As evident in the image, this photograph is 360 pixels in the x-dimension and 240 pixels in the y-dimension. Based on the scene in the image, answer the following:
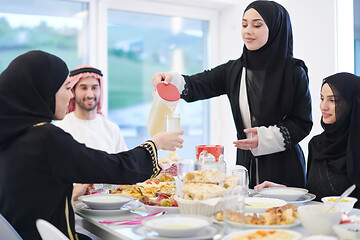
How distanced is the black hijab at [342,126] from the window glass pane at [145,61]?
279cm

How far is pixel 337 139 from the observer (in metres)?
2.27

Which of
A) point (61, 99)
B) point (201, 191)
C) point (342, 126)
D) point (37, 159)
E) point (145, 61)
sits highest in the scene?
point (145, 61)

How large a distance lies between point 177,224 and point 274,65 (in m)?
1.34

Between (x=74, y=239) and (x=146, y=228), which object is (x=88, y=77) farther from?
(x=146, y=228)

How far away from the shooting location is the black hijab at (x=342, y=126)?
86.3 inches

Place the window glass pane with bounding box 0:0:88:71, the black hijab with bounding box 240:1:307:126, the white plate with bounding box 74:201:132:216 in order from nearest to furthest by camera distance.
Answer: the white plate with bounding box 74:201:132:216 → the black hijab with bounding box 240:1:307:126 → the window glass pane with bounding box 0:0:88:71

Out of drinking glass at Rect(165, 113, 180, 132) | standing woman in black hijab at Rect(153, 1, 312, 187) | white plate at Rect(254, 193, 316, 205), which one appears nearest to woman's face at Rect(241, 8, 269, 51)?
standing woman in black hijab at Rect(153, 1, 312, 187)

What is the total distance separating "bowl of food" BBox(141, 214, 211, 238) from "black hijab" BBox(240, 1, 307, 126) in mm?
1141

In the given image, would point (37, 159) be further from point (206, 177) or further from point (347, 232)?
point (347, 232)

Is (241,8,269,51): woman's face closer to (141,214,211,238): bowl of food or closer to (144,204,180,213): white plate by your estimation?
(144,204,180,213): white plate

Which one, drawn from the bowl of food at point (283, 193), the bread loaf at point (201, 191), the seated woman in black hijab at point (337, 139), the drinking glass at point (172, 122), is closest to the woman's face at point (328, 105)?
the seated woman in black hijab at point (337, 139)

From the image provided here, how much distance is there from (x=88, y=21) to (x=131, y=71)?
72 cm

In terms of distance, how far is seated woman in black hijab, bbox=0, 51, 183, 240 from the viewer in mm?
1508

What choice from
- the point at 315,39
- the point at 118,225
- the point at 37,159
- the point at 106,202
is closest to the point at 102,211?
the point at 106,202
